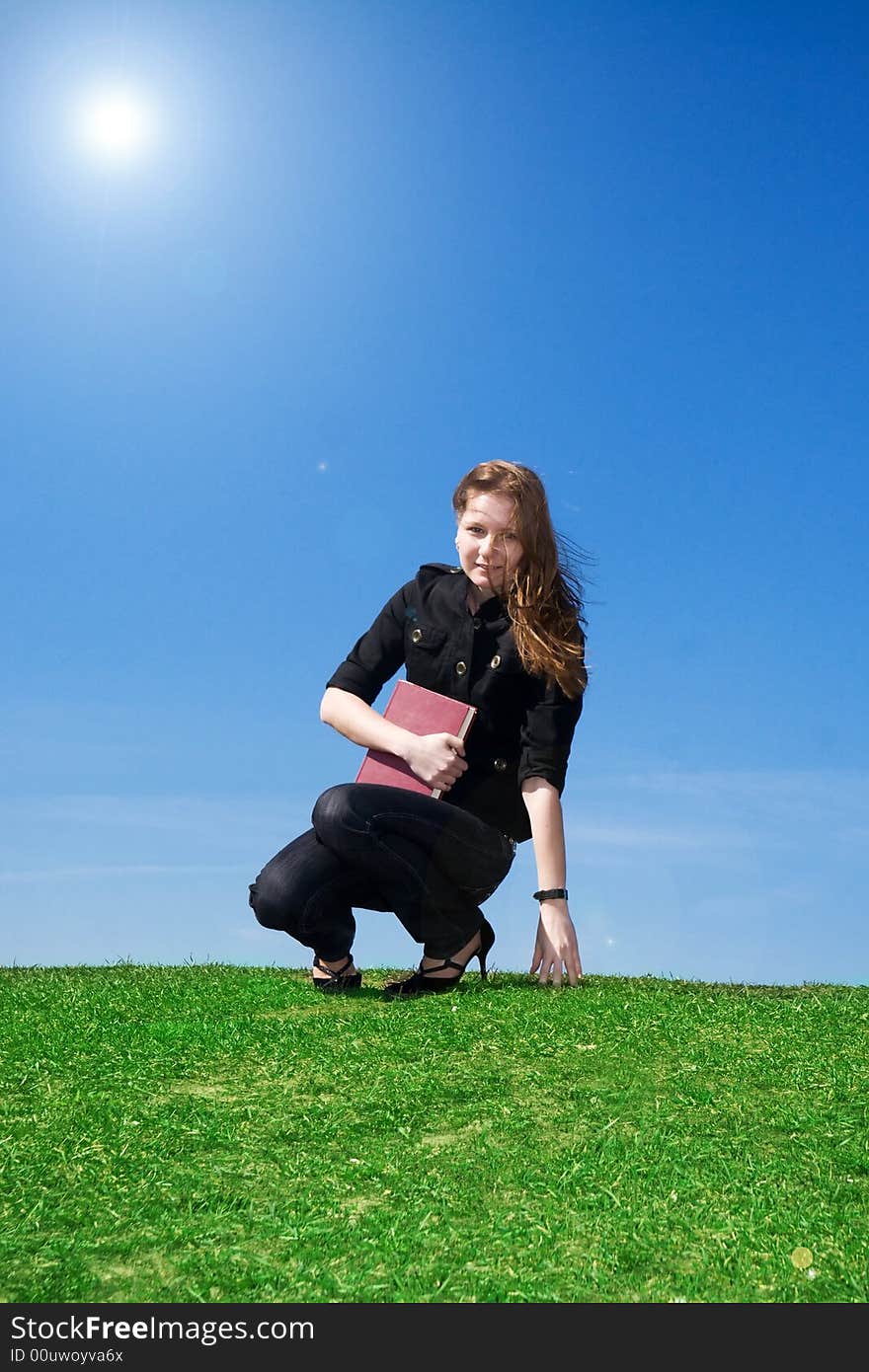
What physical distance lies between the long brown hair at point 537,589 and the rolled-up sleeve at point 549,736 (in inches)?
2.5

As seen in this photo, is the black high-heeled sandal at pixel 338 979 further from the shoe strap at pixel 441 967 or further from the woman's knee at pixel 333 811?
the woman's knee at pixel 333 811

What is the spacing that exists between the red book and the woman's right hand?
0.05 metres

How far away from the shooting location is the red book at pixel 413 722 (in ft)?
17.8

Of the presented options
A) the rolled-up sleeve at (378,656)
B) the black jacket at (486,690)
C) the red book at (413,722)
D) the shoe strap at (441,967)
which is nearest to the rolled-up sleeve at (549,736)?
the black jacket at (486,690)

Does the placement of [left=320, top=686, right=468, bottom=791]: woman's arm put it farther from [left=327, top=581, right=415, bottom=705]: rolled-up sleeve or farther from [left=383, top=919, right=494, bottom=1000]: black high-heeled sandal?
[left=383, top=919, right=494, bottom=1000]: black high-heeled sandal

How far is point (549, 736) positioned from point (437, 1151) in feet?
7.76

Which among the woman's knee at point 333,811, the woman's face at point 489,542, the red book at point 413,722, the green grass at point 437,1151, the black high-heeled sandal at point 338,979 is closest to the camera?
the green grass at point 437,1151

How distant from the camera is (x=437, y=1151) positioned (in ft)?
11.1

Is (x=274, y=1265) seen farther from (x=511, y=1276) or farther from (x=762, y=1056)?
(x=762, y=1056)

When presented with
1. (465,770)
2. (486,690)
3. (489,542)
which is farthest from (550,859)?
(489,542)

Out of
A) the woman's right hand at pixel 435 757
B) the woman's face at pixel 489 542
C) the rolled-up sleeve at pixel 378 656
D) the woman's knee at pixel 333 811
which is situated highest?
the woman's face at pixel 489 542

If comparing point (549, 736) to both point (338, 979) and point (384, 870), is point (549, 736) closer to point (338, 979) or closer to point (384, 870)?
point (384, 870)

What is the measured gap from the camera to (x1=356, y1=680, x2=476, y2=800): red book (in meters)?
5.43

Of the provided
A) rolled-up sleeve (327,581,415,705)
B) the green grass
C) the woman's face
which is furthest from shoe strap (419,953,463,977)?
the woman's face
